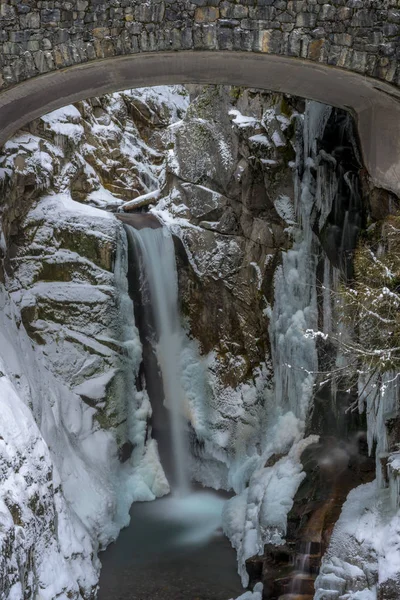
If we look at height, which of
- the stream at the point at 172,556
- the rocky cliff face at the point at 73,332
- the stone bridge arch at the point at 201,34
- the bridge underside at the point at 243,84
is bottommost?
the stream at the point at 172,556

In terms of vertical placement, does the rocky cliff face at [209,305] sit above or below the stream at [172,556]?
above

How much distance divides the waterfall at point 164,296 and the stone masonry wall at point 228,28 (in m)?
7.70

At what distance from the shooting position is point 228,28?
26.0 feet

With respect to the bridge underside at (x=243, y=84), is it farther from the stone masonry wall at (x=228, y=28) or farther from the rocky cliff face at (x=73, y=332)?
the rocky cliff face at (x=73, y=332)

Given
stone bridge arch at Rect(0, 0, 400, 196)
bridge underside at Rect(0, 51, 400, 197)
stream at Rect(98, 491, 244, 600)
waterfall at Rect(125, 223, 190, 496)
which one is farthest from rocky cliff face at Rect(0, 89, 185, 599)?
stone bridge arch at Rect(0, 0, 400, 196)

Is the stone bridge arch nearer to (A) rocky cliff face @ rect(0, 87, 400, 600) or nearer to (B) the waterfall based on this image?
(A) rocky cliff face @ rect(0, 87, 400, 600)

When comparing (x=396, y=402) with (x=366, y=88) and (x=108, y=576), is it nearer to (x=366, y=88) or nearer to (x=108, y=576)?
(x=366, y=88)

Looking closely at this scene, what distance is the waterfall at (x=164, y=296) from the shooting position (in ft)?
50.8

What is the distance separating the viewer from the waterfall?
1549 centimetres

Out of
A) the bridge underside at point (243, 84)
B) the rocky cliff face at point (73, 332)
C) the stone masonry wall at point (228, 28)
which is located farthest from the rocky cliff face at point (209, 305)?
the stone masonry wall at point (228, 28)

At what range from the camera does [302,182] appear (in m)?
13.6

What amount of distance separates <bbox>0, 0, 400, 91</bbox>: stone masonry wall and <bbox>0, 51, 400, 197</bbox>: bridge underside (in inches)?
6.3

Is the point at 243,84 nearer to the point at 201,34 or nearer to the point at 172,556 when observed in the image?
the point at 201,34

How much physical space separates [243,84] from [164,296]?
272 inches
